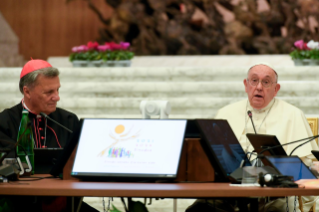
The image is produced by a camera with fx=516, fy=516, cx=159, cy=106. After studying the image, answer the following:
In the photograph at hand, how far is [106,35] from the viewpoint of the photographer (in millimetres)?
9969

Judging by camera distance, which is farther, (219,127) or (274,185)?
(219,127)

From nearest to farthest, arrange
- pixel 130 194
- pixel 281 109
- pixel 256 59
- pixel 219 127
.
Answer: pixel 130 194, pixel 219 127, pixel 281 109, pixel 256 59

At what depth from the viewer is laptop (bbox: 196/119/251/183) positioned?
7.10 feet

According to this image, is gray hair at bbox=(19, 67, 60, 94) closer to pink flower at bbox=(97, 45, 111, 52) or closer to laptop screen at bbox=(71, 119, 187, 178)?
laptop screen at bbox=(71, 119, 187, 178)

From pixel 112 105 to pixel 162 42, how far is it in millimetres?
3329

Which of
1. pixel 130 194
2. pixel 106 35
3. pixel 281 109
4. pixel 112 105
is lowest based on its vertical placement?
pixel 130 194

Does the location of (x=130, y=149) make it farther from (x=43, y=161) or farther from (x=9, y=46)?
(x=9, y=46)

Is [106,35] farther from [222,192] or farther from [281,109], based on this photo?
[222,192]

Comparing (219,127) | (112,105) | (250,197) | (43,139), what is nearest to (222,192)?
(250,197)

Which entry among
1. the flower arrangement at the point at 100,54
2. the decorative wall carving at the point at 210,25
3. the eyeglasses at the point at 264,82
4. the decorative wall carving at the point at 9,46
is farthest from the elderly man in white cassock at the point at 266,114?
the decorative wall carving at the point at 9,46

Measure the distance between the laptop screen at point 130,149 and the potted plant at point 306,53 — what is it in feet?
16.6

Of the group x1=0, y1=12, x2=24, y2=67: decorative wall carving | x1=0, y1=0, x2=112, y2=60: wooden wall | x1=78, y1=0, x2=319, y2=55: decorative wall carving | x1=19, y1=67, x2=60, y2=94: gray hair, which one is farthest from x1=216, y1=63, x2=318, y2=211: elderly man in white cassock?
x1=0, y1=0, x2=112, y2=60: wooden wall

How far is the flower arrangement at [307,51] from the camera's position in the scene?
22.3ft

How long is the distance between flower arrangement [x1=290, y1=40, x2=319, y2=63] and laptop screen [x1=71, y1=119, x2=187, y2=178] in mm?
5069
